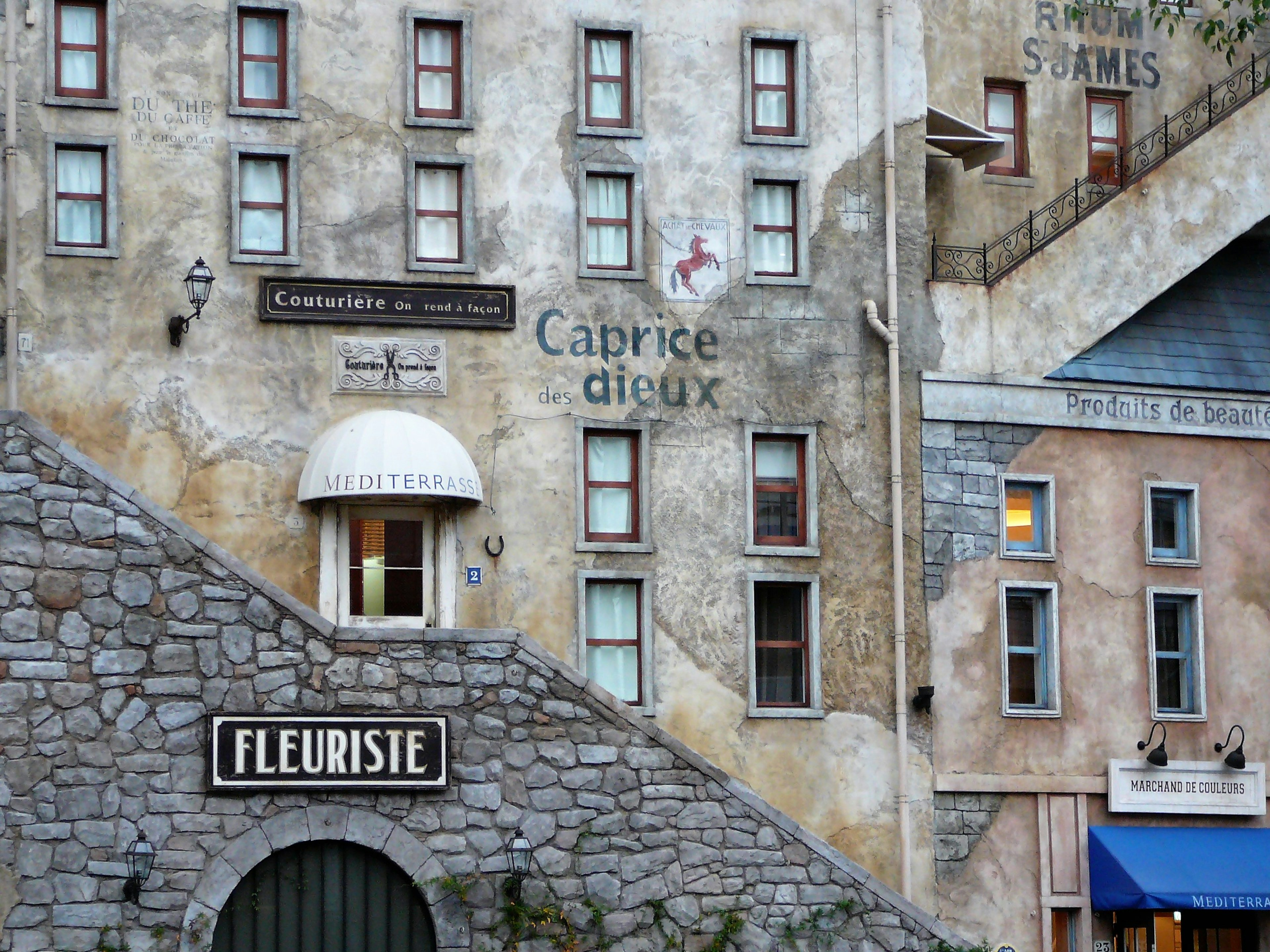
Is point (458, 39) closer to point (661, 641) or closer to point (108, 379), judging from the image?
point (108, 379)

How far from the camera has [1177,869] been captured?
28.4 metres

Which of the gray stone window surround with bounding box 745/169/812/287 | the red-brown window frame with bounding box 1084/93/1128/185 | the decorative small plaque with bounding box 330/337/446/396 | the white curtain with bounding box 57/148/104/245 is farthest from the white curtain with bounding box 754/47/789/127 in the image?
the white curtain with bounding box 57/148/104/245

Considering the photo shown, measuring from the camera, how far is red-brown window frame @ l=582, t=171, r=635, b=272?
28.5 metres

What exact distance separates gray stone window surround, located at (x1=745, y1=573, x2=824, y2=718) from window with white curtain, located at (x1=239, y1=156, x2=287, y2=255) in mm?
7074

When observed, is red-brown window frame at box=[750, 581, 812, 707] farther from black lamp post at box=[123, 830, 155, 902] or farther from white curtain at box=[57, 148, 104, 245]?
white curtain at box=[57, 148, 104, 245]

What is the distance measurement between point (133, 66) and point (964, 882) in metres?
14.2

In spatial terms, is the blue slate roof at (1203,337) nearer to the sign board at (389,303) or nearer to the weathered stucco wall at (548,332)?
the weathered stucco wall at (548,332)

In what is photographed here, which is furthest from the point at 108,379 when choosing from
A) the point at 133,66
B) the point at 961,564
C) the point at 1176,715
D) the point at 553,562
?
the point at 1176,715

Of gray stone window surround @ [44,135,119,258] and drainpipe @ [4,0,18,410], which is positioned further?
gray stone window surround @ [44,135,119,258]

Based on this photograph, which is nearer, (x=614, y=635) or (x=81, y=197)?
(x=81, y=197)

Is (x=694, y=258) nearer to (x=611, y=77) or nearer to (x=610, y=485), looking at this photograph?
(x=611, y=77)

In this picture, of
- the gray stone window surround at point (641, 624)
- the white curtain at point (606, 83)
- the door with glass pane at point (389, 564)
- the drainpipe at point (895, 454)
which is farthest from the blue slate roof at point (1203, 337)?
the door with glass pane at point (389, 564)

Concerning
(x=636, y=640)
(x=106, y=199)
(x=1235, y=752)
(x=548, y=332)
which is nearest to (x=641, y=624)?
(x=636, y=640)

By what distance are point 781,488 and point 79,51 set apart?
1006 cm
